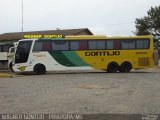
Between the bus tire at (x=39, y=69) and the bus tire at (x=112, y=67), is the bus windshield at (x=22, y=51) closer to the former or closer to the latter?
the bus tire at (x=39, y=69)

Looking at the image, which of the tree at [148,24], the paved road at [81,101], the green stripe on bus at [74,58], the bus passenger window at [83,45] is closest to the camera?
the paved road at [81,101]

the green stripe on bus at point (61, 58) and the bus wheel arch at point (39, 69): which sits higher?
the green stripe on bus at point (61, 58)

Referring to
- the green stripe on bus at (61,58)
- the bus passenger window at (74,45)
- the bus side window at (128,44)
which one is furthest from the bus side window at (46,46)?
the bus side window at (128,44)

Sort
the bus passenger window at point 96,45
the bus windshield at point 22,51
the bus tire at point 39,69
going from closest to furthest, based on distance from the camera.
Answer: the bus windshield at point 22,51 < the bus tire at point 39,69 < the bus passenger window at point 96,45

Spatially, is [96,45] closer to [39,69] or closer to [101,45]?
[101,45]

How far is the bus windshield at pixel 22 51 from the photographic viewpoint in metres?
32.4

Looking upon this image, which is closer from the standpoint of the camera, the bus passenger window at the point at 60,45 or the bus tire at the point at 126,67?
the bus passenger window at the point at 60,45

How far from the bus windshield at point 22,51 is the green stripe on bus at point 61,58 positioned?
70.5 inches

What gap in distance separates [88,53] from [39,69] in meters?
3.89

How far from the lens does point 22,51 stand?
3244 centimetres

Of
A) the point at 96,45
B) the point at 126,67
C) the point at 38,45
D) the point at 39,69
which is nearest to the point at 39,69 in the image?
the point at 39,69

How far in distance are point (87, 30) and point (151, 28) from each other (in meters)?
20.5

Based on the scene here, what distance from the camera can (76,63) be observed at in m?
33.1

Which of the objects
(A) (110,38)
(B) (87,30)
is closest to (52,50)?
(A) (110,38)
